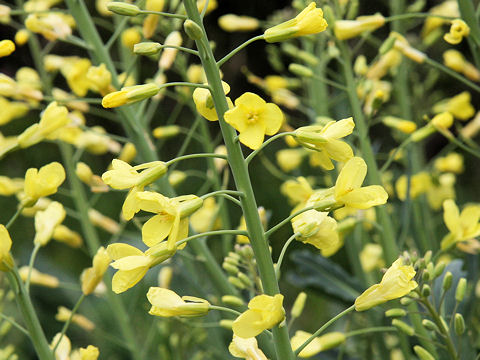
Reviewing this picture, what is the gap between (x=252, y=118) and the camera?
0.85 m

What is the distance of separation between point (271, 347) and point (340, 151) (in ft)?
1.90

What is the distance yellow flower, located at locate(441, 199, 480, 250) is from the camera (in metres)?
1.25

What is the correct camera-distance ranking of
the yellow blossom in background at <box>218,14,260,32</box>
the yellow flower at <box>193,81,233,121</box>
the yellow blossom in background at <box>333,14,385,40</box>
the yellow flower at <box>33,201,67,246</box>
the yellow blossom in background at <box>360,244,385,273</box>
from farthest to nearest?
the yellow blossom in background at <box>218,14,260,32</box>
the yellow blossom in background at <box>360,244,385,273</box>
the yellow blossom in background at <box>333,14,385,40</box>
the yellow flower at <box>33,201,67,246</box>
the yellow flower at <box>193,81,233,121</box>

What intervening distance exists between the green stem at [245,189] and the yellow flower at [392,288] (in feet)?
0.40

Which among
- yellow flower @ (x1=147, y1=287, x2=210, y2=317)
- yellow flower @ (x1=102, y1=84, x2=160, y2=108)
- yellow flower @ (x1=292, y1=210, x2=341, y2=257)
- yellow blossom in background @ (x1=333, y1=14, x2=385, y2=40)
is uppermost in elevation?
yellow flower @ (x1=102, y1=84, x2=160, y2=108)

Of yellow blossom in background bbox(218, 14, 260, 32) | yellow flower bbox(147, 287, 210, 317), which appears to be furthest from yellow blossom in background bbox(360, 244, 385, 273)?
yellow flower bbox(147, 287, 210, 317)

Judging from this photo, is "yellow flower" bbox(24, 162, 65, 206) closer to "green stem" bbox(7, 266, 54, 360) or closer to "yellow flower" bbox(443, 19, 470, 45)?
"green stem" bbox(7, 266, 54, 360)

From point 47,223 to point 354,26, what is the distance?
0.76 meters

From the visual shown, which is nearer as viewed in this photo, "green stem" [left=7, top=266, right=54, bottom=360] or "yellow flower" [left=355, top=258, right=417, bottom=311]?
"yellow flower" [left=355, top=258, right=417, bottom=311]

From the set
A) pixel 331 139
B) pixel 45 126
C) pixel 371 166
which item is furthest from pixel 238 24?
pixel 331 139

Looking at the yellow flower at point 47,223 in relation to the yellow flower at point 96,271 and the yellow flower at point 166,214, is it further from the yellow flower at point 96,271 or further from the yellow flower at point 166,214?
the yellow flower at point 166,214

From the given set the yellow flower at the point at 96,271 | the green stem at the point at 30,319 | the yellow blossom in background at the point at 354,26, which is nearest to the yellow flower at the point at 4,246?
the green stem at the point at 30,319

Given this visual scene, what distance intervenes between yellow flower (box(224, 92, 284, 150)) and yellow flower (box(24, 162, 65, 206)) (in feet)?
1.36

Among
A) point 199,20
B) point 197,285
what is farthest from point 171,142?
point 199,20
